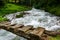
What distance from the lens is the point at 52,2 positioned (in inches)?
1162

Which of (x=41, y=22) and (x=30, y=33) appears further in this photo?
(x=41, y=22)

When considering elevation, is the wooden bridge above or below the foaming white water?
above

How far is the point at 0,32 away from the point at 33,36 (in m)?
3.28

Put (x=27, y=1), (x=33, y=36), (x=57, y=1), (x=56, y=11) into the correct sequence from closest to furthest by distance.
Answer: (x=33, y=36)
(x=56, y=11)
(x=57, y=1)
(x=27, y=1)

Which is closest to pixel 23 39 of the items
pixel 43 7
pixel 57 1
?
pixel 57 1

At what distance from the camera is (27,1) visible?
42469 millimetres

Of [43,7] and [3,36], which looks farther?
[43,7]

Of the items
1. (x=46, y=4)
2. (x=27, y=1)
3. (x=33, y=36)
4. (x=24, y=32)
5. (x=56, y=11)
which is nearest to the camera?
(x=33, y=36)

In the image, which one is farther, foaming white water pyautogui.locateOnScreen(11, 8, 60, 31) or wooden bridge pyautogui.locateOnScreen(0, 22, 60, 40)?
foaming white water pyautogui.locateOnScreen(11, 8, 60, 31)

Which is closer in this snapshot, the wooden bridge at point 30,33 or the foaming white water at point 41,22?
the wooden bridge at point 30,33

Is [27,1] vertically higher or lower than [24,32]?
lower

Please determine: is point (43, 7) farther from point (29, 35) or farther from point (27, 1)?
point (29, 35)

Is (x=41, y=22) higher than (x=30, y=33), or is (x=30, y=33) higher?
(x=30, y=33)

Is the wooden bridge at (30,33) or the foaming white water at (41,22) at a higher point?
the wooden bridge at (30,33)
